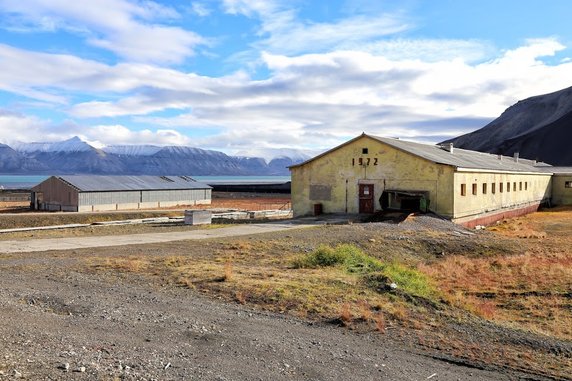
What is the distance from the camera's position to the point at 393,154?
119 feet

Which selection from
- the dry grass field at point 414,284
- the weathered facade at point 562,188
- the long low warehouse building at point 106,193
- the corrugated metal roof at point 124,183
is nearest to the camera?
the dry grass field at point 414,284

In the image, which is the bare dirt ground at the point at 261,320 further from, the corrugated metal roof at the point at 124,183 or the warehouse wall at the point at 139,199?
the corrugated metal roof at the point at 124,183

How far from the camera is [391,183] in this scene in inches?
1435

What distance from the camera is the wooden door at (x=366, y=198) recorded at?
3722cm

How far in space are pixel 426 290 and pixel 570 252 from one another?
13.1 m

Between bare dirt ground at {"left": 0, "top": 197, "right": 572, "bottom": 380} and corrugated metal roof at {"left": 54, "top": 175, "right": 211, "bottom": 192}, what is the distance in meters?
42.1

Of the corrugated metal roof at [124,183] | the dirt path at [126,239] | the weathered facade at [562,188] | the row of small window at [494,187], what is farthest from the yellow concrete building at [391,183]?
the corrugated metal roof at [124,183]

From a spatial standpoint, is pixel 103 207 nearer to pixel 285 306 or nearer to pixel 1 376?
pixel 285 306

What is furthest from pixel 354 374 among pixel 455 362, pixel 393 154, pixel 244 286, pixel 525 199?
pixel 525 199

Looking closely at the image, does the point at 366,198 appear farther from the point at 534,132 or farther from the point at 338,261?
the point at 534,132

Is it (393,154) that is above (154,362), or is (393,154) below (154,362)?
above

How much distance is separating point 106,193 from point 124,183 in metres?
4.16

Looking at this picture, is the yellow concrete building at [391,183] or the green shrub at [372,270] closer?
the green shrub at [372,270]

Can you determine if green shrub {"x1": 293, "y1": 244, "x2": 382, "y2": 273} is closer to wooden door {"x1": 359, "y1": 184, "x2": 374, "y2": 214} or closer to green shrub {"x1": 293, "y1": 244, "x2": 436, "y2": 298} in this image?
green shrub {"x1": 293, "y1": 244, "x2": 436, "y2": 298}
